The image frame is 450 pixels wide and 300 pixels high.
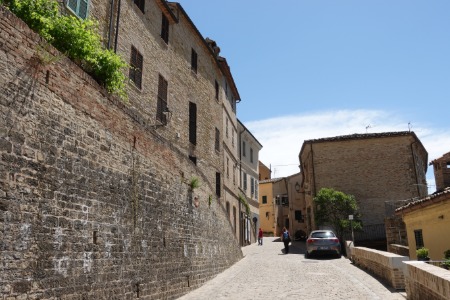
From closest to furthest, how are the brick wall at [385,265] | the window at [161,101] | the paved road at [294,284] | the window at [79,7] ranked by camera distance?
the paved road at [294,284] → the brick wall at [385,265] → the window at [79,7] → the window at [161,101]

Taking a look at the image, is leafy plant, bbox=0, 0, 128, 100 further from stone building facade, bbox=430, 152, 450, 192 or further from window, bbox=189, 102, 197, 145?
stone building facade, bbox=430, 152, 450, 192

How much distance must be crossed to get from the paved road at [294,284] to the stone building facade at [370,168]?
38.7ft

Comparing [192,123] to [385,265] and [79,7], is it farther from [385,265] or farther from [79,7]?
[385,265]

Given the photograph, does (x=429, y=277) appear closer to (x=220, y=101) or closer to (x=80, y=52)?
(x=80, y=52)

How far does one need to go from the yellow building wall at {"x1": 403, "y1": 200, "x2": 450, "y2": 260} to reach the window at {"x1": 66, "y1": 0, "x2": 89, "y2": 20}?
13184 millimetres

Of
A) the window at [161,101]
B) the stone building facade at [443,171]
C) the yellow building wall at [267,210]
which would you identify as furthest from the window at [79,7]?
the yellow building wall at [267,210]

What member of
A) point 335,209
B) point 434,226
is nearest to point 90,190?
point 434,226

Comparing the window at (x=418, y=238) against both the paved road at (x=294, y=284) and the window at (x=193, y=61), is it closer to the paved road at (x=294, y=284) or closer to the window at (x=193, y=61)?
the paved road at (x=294, y=284)

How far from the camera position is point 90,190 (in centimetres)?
738

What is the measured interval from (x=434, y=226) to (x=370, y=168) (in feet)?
50.1

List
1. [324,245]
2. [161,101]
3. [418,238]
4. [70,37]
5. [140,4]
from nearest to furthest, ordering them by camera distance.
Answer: [70,37]
[418,238]
[140,4]
[161,101]
[324,245]

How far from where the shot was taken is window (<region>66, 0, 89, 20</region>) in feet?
36.6

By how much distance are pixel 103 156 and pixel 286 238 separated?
17917 millimetres

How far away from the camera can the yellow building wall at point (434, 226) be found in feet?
41.8
